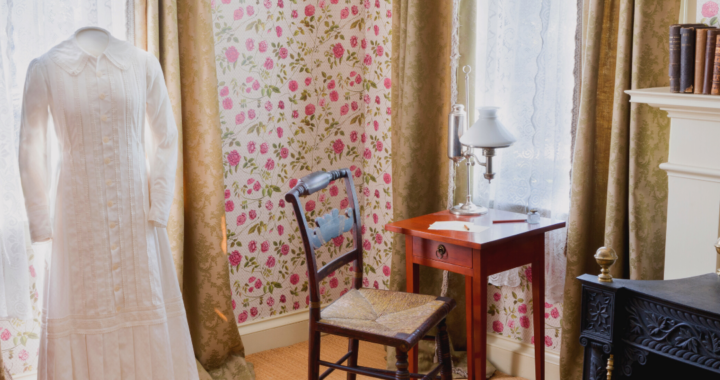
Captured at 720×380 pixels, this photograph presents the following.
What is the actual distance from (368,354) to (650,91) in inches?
69.3

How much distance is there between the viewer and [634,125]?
2.08 meters

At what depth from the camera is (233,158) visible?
287 cm

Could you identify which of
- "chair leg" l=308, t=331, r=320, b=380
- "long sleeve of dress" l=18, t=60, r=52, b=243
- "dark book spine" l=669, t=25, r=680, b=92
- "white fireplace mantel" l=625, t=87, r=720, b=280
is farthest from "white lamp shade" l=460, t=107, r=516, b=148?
"long sleeve of dress" l=18, t=60, r=52, b=243

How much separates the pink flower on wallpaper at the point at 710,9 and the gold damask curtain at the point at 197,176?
5.64 ft

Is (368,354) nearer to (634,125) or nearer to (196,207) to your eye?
(196,207)

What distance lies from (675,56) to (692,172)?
0.32 m

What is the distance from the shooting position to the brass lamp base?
2.51 meters

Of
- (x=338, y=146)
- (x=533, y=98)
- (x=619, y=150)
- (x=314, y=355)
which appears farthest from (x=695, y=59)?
(x=338, y=146)

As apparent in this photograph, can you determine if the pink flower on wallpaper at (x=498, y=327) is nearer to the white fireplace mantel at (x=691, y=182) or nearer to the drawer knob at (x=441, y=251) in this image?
the drawer knob at (x=441, y=251)

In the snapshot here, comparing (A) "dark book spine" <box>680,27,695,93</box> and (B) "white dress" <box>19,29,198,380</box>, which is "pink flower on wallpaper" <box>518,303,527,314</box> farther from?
(B) "white dress" <box>19,29,198,380</box>

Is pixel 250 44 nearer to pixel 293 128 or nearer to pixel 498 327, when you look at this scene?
pixel 293 128

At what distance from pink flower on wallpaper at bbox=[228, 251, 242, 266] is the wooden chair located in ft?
2.65

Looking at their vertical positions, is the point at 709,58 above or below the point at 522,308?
above

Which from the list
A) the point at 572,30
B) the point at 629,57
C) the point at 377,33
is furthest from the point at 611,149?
the point at 377,33
